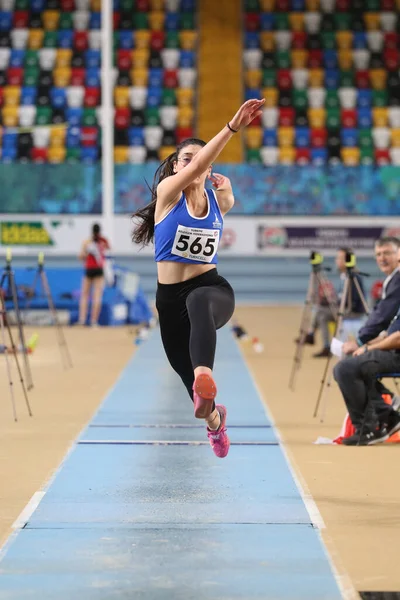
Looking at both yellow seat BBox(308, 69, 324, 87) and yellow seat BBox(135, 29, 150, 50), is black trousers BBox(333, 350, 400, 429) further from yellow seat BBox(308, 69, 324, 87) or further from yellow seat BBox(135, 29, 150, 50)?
yellow seat BBox(135, 29, 150, 50)

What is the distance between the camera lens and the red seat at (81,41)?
1142 inches

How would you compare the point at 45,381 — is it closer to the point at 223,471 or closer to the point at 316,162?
the point at 223,471

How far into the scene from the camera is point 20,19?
29375 mm

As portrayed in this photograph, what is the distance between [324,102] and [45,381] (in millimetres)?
17644

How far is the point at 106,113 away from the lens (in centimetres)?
2208

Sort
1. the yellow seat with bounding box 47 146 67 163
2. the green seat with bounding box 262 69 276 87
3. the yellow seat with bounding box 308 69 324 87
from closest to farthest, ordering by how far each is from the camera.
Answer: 1. the yellow seat with bounding box 47 146 67 163
2. the green seat with bounding box 262 69 276 87
3. the yellow seat with bounding box 308 69 324 87

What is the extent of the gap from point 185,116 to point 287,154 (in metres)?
2.65

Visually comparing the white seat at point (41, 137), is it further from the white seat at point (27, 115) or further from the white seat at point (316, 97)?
the white seat at point (316, 97)

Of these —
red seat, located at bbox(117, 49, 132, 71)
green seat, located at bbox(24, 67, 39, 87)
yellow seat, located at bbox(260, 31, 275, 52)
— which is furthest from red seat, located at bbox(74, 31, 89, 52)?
yellow seat, located at bbox(260, 31, 275, 52)

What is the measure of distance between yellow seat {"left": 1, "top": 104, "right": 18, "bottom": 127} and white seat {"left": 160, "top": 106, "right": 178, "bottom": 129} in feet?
11.3

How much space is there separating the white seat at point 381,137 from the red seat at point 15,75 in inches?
339

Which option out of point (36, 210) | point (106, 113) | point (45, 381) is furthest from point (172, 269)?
point (36, 210)

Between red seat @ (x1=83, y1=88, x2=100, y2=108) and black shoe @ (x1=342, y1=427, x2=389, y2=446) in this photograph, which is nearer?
black shoe @ (x1=342, y1=427, x2=389, y2=446)

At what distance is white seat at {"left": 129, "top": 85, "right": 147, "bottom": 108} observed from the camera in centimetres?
2783
